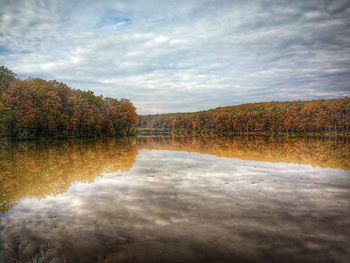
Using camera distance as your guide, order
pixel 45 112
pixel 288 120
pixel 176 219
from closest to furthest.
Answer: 1. pixel 176 219
2. pixel 45 112
3. pixel 288 120

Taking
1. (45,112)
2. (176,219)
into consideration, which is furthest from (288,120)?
(176,219)

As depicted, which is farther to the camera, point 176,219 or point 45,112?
point 45,112

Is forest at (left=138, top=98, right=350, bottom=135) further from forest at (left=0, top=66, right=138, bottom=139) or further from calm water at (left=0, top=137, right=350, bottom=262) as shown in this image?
calm water at (left=0, top=137, right=350, bottom=262)

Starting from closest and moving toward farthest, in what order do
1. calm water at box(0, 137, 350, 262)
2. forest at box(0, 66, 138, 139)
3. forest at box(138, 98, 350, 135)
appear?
1. calm water at box(0, 137, 350, 262)
2. forest at box(0, 66, 138, 139)
3. forest at box(138, 98, 350, 135)

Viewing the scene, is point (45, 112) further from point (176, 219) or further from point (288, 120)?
point (288, 120)

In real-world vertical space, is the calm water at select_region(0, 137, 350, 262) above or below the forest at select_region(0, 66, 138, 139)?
below

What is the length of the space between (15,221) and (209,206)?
270 inches

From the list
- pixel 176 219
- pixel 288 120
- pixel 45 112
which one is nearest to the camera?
pixel 176 219

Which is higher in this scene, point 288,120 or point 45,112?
point 45,112

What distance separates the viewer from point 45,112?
70688 mm

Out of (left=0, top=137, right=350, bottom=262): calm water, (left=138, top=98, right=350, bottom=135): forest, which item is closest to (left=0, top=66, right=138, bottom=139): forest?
Result: (left=0, top=137, right=350, bottom=262): calm water

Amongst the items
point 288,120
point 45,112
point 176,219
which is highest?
point 45,112

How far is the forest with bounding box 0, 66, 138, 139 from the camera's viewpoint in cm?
6550

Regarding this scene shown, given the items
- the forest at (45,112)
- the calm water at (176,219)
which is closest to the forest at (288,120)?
the forest at (45,112)
